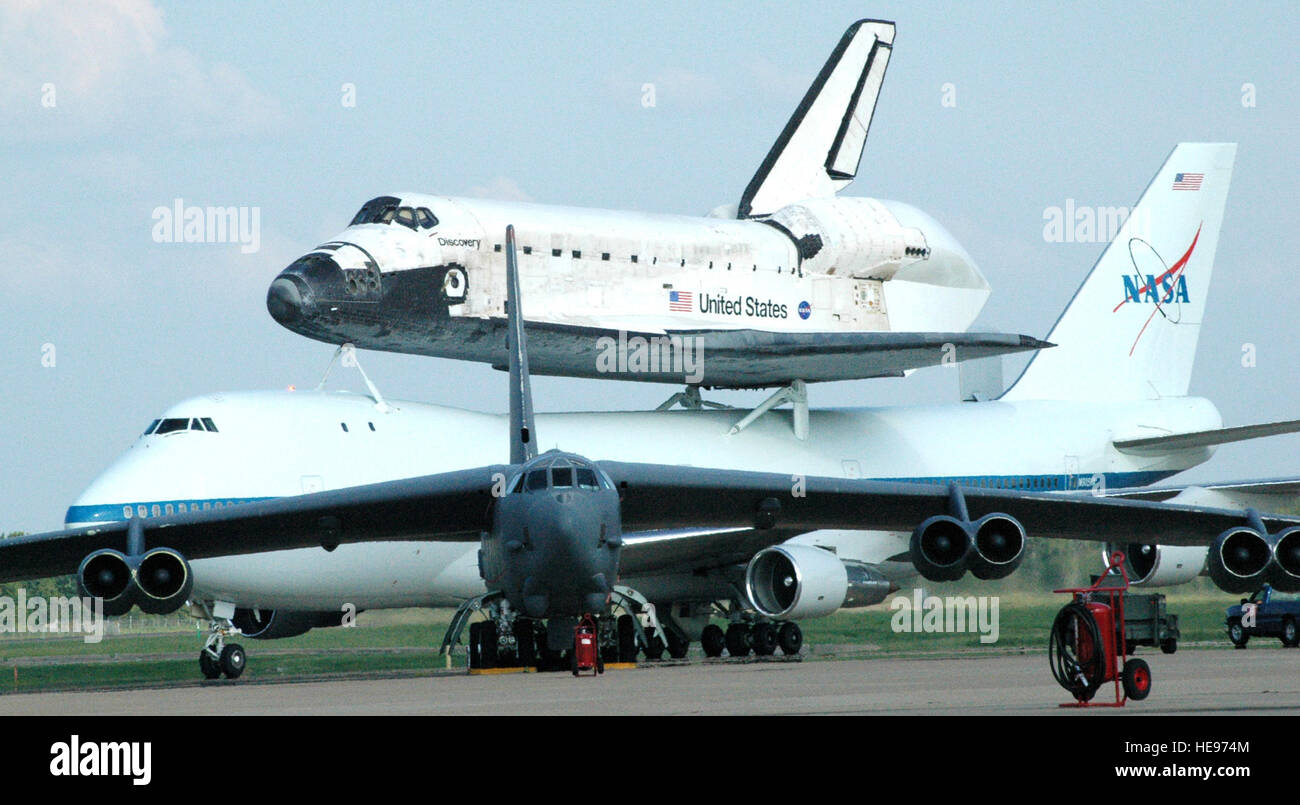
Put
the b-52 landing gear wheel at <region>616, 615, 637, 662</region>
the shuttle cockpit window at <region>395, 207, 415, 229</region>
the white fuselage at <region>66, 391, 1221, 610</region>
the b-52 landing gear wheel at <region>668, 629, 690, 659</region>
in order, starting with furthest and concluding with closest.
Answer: the b-52 landing gear wheel at <region>668, 629, 690, 659</region> < the b-52 landing gear wheel at <region>616, 615, 637, 662</region> < the shuttle cockpit window at <region>395, 207, 415, 229</region> < the white fuselage at <region>66, 391, 1221, 610</region>

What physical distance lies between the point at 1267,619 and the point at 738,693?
62.9 ft

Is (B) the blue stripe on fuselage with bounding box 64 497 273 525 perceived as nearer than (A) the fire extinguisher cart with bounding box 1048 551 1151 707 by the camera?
No

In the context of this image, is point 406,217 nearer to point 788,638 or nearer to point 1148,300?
point 788,638

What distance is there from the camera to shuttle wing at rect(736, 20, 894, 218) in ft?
112

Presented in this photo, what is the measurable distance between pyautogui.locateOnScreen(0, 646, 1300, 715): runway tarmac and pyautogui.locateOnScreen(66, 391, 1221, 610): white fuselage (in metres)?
2.30

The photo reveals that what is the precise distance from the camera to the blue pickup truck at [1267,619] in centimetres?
3444

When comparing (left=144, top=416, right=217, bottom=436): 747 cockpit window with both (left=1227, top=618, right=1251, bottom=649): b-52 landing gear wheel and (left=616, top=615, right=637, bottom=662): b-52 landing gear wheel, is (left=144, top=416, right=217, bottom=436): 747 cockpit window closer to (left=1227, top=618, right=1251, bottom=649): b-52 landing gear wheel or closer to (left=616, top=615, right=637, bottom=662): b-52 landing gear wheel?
(left=616, top=615, right=637, bottom=662): b-52 landing gear wheel

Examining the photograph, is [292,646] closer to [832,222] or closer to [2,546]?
[832,222]

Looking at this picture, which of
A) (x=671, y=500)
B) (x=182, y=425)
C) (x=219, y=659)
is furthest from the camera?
(x=219, y=659)

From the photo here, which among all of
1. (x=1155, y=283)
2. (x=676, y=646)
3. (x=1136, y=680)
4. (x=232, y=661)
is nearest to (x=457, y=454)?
(x=232, y=661)

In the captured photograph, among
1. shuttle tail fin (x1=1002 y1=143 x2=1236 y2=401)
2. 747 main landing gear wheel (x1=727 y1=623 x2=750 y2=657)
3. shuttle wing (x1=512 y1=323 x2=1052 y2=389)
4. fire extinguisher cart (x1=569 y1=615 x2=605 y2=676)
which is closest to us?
fire extinguisher cart (x1=569 y1=615 x2=605 y2=676)

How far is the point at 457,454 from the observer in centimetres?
2866

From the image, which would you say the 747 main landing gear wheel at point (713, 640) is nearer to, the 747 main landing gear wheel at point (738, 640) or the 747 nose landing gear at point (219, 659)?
the 747 main landing gear wheel at point (738, 640)

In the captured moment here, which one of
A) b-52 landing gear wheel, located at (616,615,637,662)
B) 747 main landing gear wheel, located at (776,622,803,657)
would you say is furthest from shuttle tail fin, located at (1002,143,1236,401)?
b-52 landing gear wheel, located at (616,615,637,662)
